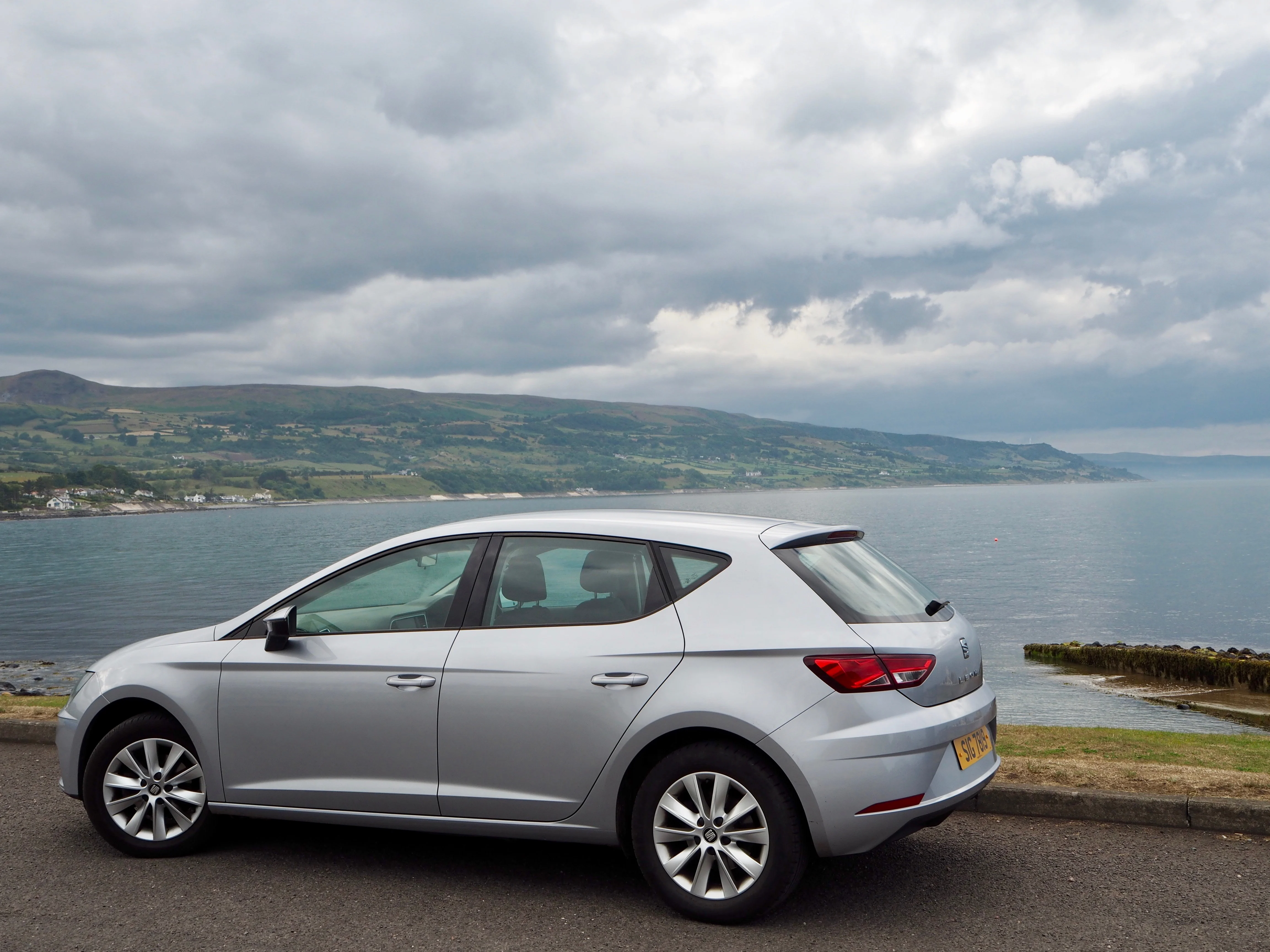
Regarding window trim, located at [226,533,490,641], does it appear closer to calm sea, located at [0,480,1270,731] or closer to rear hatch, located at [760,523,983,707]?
calm sea, located at [0,480,1270,731]

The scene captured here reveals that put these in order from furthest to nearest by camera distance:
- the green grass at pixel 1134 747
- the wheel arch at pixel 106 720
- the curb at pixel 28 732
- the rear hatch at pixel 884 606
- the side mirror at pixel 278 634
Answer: the curb at pixel 28 732 < the green grass at pixel 1134 747 < the wheel arch at pixel 106 720 < the side mirror at pixel 278 634 < the rear hatch at pixel 884 606

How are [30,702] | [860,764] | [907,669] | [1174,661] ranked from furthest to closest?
[1174,661], [30,702], [907,669], [860,764]

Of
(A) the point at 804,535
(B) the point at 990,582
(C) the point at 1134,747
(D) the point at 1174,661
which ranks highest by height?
(A) the point at 804,535

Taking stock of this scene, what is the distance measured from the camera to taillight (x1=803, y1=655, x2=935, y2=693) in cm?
429

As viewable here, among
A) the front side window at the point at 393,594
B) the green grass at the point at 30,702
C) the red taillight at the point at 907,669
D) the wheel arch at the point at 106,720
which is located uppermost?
the front side window at the point at 393,594

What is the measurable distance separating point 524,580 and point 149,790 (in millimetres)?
2488

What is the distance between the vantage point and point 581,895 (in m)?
4.89

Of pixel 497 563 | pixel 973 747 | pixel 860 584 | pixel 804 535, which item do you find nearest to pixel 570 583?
pixel 497 563

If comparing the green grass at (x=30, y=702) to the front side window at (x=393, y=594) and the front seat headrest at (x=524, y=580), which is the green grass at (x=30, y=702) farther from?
the front seat headrest at (x=524, y=580)

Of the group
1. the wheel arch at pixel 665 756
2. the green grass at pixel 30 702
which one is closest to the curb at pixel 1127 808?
the wheel arch at pixel 665 756

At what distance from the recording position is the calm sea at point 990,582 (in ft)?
112

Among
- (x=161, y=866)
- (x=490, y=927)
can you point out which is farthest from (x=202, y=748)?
(x=490, y=927)

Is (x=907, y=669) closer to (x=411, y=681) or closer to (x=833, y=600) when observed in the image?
(x=833, y=600)

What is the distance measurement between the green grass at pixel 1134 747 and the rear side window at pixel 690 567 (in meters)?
4.21
